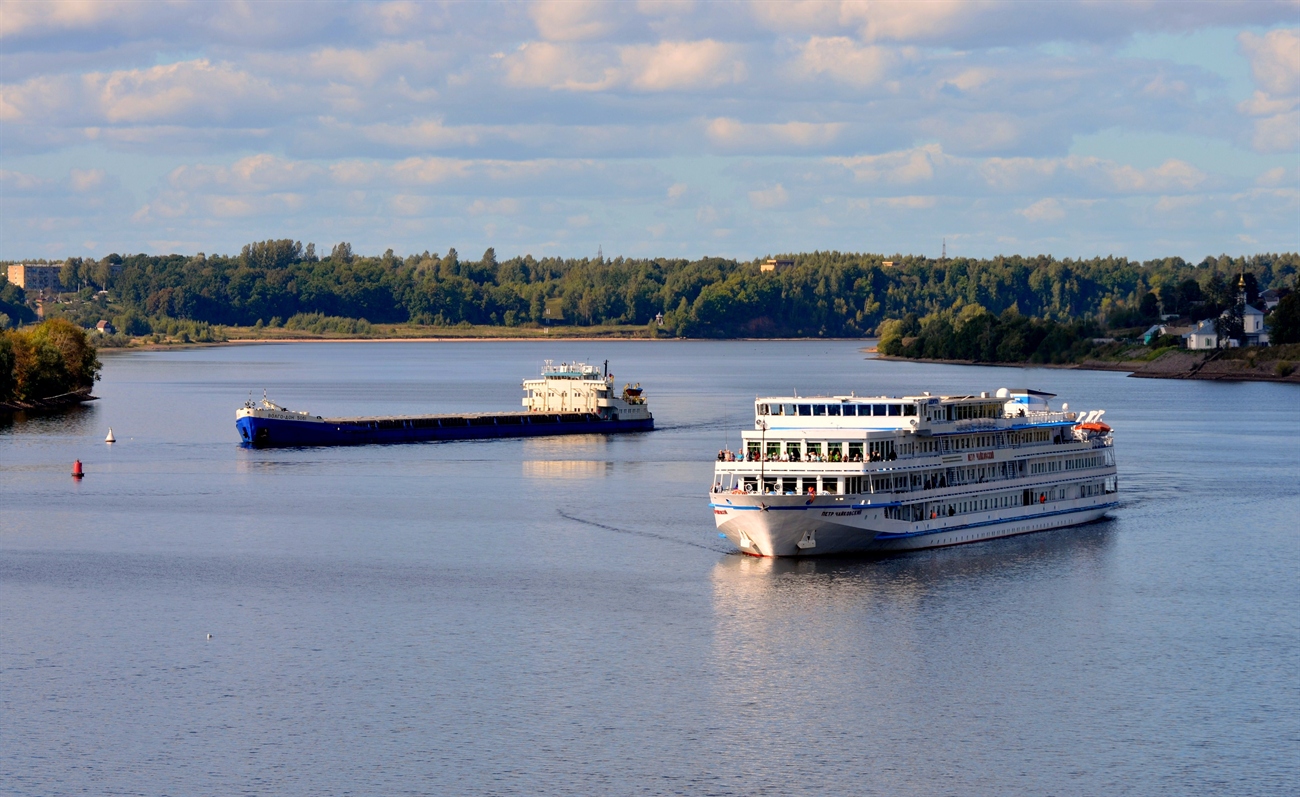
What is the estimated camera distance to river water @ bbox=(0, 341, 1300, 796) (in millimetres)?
54719

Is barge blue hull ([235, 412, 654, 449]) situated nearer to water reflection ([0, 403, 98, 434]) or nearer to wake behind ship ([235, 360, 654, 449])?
wake behind ship ([235, 360, 654, 449])

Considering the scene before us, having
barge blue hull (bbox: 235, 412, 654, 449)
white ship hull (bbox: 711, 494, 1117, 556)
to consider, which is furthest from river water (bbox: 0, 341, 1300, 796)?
barge blue hull (bbox: 235, 412, 654, 449)

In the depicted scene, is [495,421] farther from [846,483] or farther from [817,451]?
[846,483]

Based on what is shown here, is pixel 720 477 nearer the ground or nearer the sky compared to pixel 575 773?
nearer the sky

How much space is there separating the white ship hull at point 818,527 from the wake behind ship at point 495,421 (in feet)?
251

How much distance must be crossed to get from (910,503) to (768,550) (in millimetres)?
8273

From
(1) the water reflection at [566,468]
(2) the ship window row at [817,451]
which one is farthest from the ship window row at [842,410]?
(1) the water reflection at [566,468]

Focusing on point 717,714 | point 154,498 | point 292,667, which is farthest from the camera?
point 154,498

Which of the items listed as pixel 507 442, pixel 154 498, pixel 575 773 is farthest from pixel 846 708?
pixel 507 442

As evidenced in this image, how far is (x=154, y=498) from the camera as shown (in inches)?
4567

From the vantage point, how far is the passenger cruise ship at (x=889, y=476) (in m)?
85.2

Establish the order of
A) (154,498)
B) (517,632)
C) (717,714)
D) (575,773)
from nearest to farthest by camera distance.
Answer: (575,773), (717,714), (517,632), (154,498)

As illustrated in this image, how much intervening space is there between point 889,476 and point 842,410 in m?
5.19

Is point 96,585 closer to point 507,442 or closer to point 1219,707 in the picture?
point 1219,707
